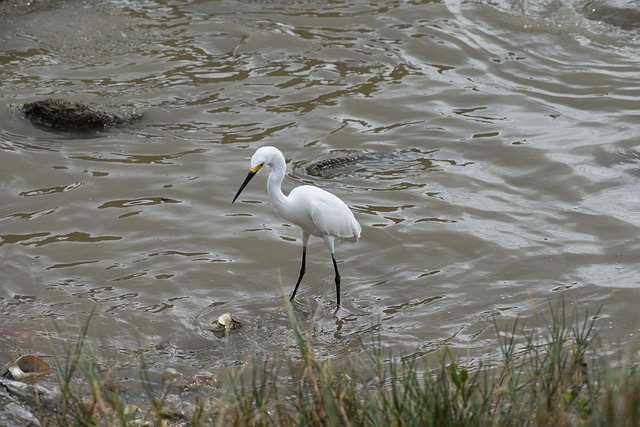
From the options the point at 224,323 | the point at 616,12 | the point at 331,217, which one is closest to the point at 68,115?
the point at 331,217

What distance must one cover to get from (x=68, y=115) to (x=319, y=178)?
101 inches

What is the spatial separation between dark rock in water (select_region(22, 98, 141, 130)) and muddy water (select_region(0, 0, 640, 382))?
0.13m

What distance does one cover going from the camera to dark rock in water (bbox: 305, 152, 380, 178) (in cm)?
853

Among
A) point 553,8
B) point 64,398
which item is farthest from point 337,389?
point 553,8

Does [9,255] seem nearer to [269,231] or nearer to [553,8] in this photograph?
[269,231]

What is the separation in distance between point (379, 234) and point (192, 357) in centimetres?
224

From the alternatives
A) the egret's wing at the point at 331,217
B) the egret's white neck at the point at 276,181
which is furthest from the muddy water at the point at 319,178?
the egret's white neck at the point at 276,181

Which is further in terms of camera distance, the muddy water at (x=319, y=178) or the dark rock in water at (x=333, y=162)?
the dark rock in water at (x=333, y=162)

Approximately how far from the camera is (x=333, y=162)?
8.64 m

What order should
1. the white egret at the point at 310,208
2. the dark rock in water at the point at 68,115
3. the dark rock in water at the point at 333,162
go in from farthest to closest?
1. the dark rock in water at the point at 68,115
2. the dark rock in water at the point at 333,162
3. the white egret at the point at 310,208

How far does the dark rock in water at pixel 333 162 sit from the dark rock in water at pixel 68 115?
2.13 m

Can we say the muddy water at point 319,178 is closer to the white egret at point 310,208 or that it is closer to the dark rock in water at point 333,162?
the dark rock in water at point 333,162

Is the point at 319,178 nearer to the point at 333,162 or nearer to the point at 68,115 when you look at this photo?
the point at 333,162

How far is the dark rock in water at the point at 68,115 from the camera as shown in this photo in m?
9.09
